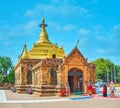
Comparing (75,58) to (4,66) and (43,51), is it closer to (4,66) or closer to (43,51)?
(43,51)

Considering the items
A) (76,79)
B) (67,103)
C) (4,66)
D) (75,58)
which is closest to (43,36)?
(76,79)

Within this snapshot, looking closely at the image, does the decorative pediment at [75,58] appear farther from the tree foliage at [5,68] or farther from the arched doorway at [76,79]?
the tree foliage at [5,68]

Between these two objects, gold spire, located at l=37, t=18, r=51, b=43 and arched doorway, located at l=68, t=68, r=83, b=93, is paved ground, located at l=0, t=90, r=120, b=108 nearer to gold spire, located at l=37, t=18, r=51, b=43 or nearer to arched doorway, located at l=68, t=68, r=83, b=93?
arched doorway, located at l=68, t=68, r=83, b=93

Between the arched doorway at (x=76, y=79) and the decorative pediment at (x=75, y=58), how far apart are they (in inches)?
37.8

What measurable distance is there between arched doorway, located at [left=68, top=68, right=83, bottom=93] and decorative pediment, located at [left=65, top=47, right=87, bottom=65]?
0.96 meters

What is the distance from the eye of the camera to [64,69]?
3183 centimetres

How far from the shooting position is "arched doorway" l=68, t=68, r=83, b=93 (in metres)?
32.5

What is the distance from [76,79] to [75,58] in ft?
14.6

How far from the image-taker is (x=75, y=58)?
107ft

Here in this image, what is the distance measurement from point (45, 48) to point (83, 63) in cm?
1407

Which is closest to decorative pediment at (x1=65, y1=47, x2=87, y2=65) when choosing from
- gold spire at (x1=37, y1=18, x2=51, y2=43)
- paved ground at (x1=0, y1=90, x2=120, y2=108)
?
paved ground at (x1=0, y1=90, x2=120, y2=108)

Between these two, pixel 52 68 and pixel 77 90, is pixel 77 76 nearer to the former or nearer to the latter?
pixel 77 90

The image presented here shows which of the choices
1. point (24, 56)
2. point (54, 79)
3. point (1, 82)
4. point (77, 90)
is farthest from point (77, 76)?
point (1, 82)

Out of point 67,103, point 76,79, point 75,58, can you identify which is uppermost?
point 75,58
